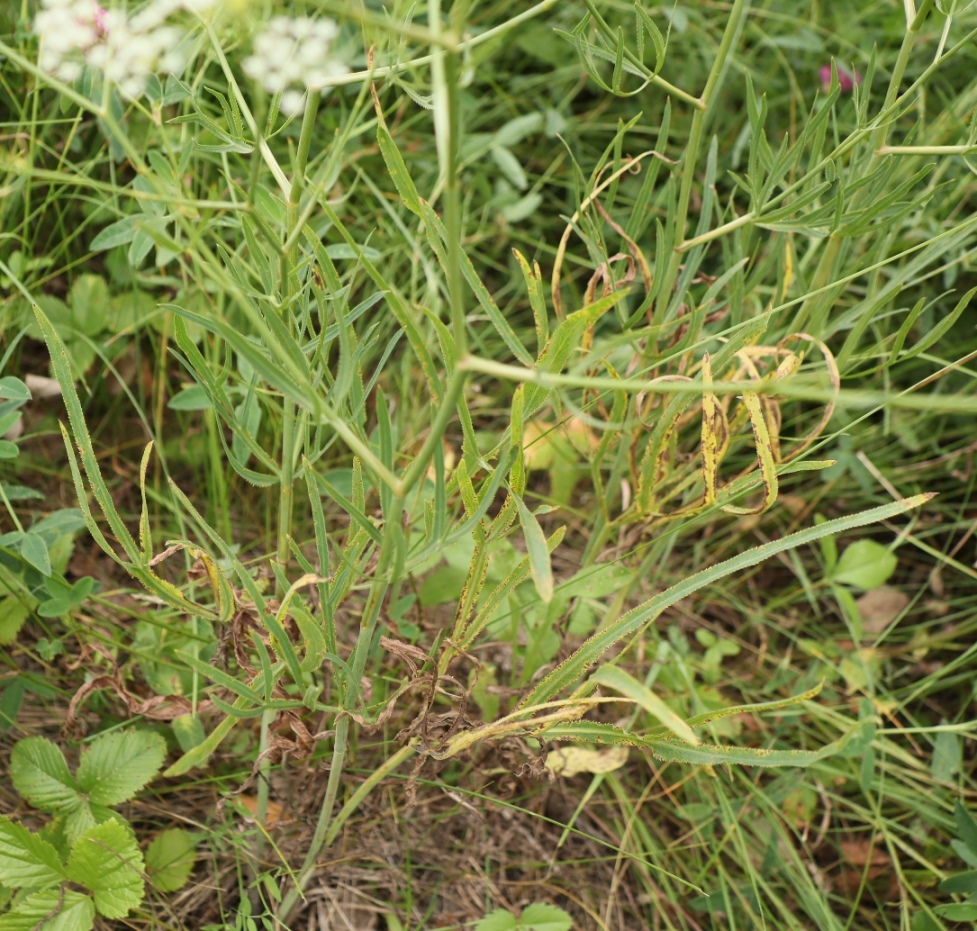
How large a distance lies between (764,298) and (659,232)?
66 cm

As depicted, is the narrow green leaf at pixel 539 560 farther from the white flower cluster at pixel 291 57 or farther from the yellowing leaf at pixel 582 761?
the yellowing leaf at pixel 582 761

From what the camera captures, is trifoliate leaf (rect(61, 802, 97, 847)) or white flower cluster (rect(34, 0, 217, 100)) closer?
white flower cluster (rect(34, 0, 217, 100))

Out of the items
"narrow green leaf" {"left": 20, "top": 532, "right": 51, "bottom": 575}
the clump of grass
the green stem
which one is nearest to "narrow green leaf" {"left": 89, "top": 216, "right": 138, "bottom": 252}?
the clump of grass

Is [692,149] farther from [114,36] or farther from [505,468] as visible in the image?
[114,36]

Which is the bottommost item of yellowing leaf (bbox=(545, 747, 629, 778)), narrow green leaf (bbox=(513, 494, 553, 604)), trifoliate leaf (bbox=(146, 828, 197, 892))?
yellowing leaf (bbox=(545, 747, 629, 778))

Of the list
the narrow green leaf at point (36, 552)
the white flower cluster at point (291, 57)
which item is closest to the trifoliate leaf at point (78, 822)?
the narrow green leaf at point (36, 552)

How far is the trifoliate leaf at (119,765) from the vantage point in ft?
3.09

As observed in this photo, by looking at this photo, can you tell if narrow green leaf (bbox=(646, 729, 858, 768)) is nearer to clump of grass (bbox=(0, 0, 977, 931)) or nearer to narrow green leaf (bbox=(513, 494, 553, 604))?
clump of grass (bbox=(0, 0, 977, 931))

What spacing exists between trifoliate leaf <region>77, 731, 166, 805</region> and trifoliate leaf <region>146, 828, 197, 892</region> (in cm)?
8

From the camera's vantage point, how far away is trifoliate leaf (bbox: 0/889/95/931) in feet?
2.73

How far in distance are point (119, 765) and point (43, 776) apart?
0.26 ft

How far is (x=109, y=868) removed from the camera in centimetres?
86

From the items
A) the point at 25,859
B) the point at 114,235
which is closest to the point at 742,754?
the point at 25,859

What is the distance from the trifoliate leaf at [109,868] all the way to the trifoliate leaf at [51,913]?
1 centimetres
